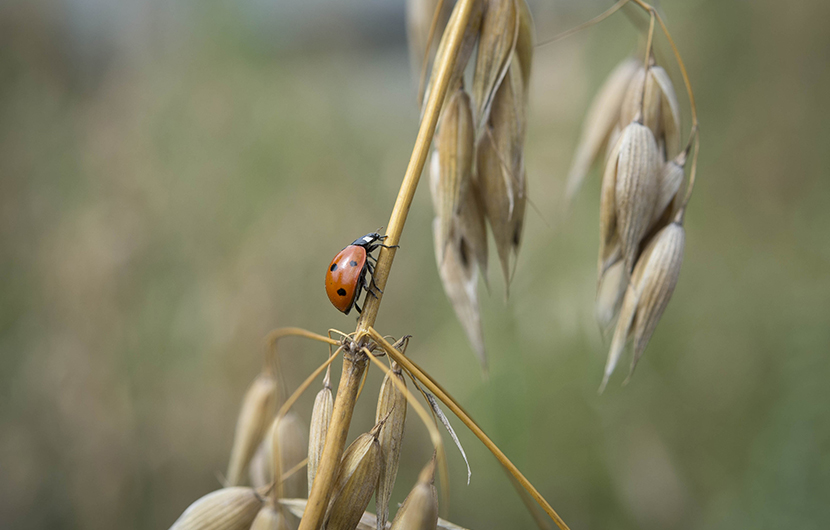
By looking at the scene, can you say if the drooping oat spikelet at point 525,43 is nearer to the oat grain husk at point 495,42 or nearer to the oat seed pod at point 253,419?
the oat grain husk at point 495,42

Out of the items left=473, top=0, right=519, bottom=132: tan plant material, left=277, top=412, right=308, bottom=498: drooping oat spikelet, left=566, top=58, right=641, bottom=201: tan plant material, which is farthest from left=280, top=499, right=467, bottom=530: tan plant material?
left=566, top=58, right=641, bottom=201: tan plant material

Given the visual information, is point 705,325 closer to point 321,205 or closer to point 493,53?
point 493,53

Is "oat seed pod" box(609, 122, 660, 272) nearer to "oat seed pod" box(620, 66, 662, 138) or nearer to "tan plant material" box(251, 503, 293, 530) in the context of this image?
"oat seed pod" box(620, 66, 662, 138)

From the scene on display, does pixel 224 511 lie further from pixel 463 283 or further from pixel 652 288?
pixel 652 288

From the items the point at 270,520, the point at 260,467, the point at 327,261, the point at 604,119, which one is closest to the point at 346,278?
the point at 270,520

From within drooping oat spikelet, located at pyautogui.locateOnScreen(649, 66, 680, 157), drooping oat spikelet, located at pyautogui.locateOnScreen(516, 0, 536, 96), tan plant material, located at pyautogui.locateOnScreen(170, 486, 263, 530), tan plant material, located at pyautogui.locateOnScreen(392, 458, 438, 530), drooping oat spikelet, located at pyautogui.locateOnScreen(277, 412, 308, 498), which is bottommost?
drooping oat spikelet, located at pyautogui.locateOnScreen(277, 412, 308, 498)

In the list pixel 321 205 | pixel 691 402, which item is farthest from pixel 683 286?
pixel 321 205

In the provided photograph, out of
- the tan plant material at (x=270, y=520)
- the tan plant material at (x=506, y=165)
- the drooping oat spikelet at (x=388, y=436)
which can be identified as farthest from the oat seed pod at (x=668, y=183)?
the tan plant material at (x=270, y=520)
